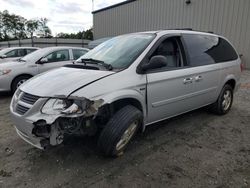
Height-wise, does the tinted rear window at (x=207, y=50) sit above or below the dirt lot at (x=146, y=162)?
above

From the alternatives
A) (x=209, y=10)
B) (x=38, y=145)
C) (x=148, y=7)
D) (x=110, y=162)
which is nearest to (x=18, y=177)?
(x=38, y=145)

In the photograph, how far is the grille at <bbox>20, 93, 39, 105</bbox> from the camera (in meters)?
2.63

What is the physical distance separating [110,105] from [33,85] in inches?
41.6

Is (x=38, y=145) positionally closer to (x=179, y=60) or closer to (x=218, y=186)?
(x=218, y=186)

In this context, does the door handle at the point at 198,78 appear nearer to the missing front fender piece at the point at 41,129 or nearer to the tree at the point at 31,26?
the missing front fender piece at the point at 41,129

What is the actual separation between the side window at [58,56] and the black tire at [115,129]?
5159mm

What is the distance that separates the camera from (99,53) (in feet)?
12.3

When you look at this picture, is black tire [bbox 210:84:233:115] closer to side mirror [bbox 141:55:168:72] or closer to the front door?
the front door

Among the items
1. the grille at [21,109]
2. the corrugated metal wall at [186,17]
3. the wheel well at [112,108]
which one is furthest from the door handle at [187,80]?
the corrugated metal wall at [186,17]

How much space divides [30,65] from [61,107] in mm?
4898

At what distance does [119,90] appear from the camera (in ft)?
9.18

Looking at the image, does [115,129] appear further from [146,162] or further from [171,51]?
[171,51]

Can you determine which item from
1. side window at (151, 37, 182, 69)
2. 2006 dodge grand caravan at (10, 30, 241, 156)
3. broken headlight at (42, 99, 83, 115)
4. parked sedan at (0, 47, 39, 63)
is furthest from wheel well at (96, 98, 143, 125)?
parked sedan at (0, 47, 39, 63)

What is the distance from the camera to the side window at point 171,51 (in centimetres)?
358
